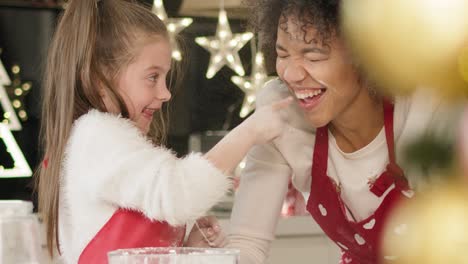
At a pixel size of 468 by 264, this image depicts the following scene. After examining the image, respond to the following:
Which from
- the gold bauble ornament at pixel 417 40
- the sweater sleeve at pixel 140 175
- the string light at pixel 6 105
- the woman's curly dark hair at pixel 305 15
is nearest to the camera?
the gold bauble ornament at pixel 417 40

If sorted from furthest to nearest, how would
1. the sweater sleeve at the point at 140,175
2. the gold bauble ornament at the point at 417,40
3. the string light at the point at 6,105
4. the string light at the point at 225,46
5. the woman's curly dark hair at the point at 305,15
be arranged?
the string light at the point at 225,46 < the string light at the point at 6,105 < the woman's curly dark hair at the point at 305,15 < the sweater sleeve at the point at 140,175 < the gold bauble ornament at the point at 417,40

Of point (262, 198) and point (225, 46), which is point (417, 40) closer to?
point (262, 198)

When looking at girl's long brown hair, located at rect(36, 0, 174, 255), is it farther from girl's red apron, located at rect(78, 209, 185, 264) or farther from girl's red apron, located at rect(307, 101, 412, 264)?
girl's red apron, located at rect(307, 101, 412, 264)

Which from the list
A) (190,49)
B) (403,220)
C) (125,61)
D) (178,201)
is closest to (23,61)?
(190,49)

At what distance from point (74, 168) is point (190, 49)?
2291mm

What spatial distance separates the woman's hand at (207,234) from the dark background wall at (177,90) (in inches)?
77.2

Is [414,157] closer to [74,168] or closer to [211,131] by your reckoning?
[74,168]

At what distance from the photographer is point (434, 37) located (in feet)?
1.19

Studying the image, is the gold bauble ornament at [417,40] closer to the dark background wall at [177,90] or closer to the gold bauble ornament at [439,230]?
the gold bauble ornament at [439,230]

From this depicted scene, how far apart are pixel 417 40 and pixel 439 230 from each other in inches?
3.8

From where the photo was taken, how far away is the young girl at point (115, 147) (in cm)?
107

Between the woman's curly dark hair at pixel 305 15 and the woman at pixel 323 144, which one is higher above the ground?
Result: the woman's curly dark hair at pixel 305 15

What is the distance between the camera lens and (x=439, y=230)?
0.37 meters

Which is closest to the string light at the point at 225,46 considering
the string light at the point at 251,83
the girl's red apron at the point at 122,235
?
the string light at the point at 251,83
